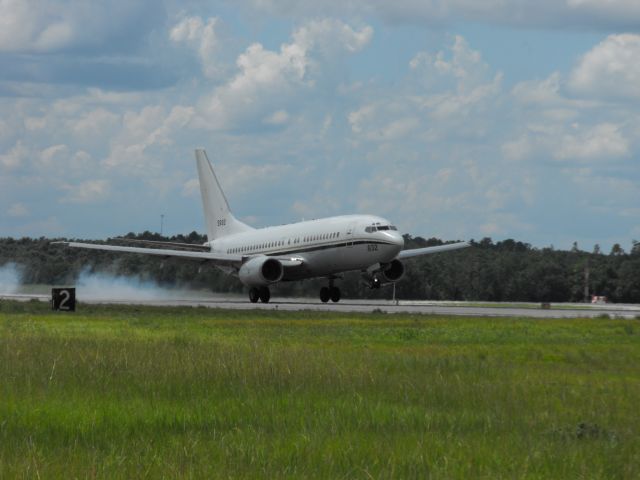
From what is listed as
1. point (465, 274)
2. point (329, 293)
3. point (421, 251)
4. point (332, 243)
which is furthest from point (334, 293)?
point (465, 274)

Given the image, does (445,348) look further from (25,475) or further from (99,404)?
(25,475)

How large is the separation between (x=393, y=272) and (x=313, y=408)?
154 ft

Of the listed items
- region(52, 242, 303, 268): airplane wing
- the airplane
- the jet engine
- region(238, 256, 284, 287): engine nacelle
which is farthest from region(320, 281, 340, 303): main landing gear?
the jet engine

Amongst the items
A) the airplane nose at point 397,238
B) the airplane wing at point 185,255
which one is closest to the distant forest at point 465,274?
the airplane wing at point 185,255

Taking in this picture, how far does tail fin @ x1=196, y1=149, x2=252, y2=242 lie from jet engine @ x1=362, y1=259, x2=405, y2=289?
52.2 feet

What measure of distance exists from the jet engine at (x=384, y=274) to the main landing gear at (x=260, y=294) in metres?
6.42

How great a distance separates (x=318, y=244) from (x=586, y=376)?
4262cm

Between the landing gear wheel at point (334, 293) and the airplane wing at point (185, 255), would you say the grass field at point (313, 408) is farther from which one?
the landing gear wheel at point (334, 293)

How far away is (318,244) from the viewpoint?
62781 millimetres

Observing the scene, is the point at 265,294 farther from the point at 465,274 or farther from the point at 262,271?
the point at 465,274

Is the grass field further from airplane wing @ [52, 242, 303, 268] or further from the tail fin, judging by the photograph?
the tail fin

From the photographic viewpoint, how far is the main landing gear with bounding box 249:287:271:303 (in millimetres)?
66125

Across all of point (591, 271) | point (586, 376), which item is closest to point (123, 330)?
point (586, 376)

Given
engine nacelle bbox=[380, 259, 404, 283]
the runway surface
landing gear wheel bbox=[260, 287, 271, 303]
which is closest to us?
the runway surface
